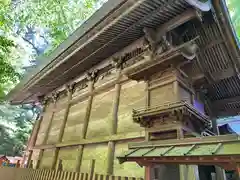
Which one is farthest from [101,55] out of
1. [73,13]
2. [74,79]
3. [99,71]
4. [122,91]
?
[73,13]

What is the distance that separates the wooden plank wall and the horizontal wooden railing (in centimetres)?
124

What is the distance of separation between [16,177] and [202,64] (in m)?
8.21

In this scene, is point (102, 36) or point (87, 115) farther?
point (87, 115)

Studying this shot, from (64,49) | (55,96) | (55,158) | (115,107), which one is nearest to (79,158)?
(55,158)

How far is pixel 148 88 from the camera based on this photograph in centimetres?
531

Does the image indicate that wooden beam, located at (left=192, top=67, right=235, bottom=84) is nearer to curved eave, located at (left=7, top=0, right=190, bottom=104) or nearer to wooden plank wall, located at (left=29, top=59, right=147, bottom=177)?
wooden plank wall, located at (left=29, top=59, right=147, bottom=177)

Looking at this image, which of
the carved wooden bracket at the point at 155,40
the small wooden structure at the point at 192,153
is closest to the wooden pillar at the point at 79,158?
the carved wooden bracket at the point at 155,40

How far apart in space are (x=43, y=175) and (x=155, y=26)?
5.45m

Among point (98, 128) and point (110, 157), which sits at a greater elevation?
point (98, 128)

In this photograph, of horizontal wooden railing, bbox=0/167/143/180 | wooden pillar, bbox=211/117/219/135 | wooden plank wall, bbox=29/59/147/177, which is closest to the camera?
horizontal wooden railing, bbox=0/167/143/180

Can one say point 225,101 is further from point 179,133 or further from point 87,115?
point 87,115

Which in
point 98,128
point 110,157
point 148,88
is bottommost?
point 110,157

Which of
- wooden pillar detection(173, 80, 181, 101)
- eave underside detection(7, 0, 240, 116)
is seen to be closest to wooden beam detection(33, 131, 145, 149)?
wooden pillar detection(173, 80, 181, 101)

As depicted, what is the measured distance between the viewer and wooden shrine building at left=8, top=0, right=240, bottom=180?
10.9 ft
